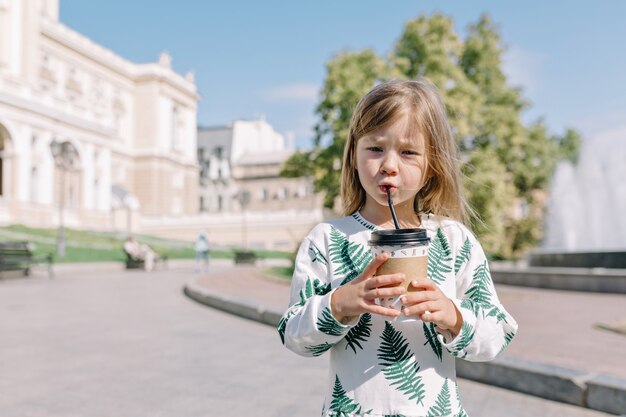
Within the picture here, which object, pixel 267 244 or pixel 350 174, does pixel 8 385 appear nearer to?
pixel 350 174

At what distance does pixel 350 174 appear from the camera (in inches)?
78.1

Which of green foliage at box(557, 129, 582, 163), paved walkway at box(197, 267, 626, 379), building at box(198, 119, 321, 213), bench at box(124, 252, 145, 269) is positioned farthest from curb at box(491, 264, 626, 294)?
building at box(198, 119, 321, 213)

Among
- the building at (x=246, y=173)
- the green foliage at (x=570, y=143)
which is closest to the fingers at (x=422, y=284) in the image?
the green foliage at (x=570, y=143)

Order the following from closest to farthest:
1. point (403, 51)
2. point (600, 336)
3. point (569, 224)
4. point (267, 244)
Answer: point (600, 336), point (403, 51), point (569, 224), point (267, 244)

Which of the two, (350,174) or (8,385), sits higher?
(350,174)

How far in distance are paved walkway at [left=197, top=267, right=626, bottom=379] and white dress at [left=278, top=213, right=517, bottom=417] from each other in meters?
4.26

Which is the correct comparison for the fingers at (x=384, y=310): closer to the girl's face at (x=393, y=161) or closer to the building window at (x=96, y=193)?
the girl's face at (x=393, y=161)

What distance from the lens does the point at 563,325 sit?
28.8 feet

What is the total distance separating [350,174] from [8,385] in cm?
459

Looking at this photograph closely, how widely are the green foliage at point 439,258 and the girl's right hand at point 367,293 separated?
35 cm

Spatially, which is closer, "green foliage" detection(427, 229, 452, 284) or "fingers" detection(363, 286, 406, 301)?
"fingers" detection(363, 286, 406, 301)

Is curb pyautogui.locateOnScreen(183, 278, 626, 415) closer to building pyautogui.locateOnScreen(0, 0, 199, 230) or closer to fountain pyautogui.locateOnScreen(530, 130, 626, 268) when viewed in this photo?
fountain pyautogui.locateOnScreen(530, 130, 626, 268)

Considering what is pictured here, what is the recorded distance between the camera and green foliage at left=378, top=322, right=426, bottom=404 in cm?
167

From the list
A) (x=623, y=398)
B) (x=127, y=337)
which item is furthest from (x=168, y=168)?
(x=623, y=398)
